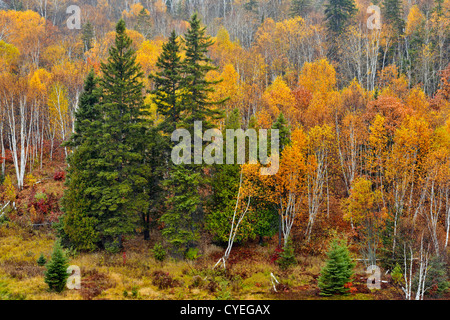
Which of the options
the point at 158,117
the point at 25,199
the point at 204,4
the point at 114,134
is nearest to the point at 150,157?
the point at 114,134

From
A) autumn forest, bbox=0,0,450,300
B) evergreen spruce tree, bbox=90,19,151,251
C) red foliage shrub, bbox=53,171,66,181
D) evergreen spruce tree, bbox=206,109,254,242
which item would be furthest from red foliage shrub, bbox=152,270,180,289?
red foliage shrub, bbox=53,171,66,181

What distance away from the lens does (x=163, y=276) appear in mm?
17641

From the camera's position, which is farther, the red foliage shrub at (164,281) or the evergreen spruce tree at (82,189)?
the evergreen spruce tree at (82,189)

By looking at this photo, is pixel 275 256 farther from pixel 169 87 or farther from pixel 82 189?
pixel 169 87

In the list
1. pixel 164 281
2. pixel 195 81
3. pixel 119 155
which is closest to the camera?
pixel 164 281

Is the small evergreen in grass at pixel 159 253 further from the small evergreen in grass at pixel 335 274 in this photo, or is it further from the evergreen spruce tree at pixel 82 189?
the small evergreen in grass at pixel 335 274

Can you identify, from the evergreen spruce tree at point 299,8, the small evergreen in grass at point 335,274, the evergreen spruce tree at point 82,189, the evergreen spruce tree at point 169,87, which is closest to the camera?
the small evergreen in grass at point 335,274

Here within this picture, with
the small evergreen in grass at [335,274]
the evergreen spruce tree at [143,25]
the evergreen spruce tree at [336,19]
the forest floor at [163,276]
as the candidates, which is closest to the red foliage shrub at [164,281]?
the forest floor at [163,276]

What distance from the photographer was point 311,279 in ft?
62.0
